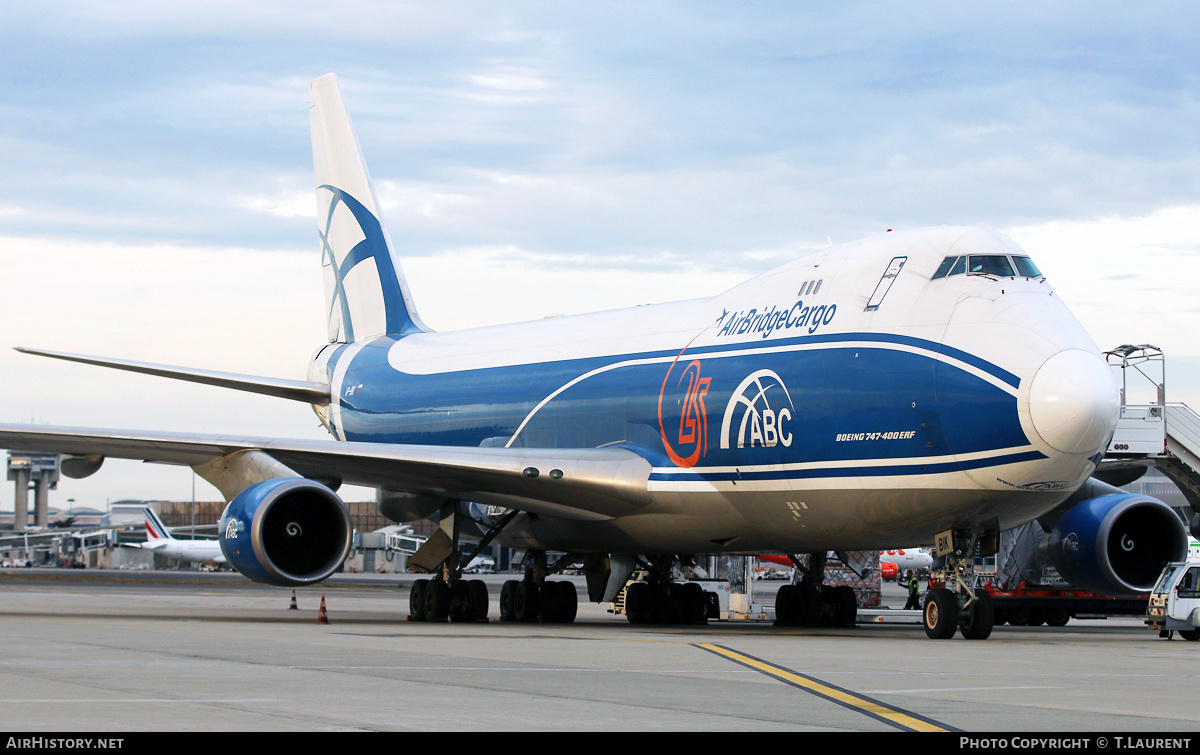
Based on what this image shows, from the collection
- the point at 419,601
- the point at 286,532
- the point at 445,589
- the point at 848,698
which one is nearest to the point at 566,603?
the point at 445,589

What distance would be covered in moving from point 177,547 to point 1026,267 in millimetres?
75428

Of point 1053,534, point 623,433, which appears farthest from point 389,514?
point 1053,534

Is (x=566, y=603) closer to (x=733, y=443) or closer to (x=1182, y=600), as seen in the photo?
(x=733, y=443)

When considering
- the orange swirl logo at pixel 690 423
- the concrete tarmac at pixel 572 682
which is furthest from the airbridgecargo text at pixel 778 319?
the concrete tarmac at pixel 572 682

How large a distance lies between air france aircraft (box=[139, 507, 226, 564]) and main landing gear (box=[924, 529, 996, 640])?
69138 millimetres

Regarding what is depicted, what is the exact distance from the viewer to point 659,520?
20.9 m

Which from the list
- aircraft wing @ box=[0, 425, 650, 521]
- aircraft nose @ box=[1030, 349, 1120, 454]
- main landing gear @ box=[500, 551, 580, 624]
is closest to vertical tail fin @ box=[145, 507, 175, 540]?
main landing gear @ box=[500, 551, 580, 624]

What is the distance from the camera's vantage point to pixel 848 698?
33.0ft

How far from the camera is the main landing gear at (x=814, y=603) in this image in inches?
924

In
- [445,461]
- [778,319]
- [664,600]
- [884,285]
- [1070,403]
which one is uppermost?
[884,285]
